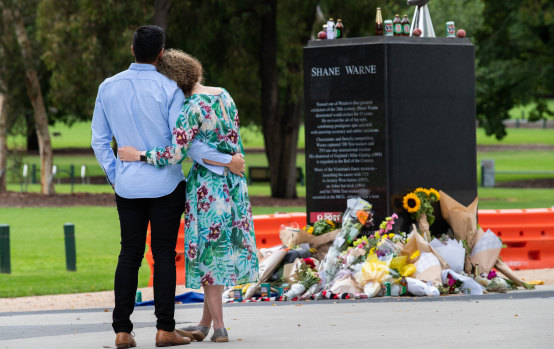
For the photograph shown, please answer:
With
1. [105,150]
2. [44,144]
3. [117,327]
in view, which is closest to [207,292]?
[117,327]

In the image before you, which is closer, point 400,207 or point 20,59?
point 400,207

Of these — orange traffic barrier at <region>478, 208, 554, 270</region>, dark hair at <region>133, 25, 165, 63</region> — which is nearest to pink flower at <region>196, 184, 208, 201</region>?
dark hair at <region>133, 25, 165, 63</region>

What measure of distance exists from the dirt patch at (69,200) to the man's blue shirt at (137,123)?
851 inches

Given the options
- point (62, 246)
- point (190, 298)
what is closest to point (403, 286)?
point (190, 298)

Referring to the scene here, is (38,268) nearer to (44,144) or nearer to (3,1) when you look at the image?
(3,1)

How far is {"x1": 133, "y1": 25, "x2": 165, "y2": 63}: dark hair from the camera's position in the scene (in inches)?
267

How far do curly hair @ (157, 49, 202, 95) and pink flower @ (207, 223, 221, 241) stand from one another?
870 mm

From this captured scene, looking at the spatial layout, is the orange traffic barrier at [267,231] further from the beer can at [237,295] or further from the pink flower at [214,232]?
the pink flower at [214,232]

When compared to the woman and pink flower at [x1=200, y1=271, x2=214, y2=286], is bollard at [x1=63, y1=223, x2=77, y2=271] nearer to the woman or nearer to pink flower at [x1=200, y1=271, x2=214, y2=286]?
the woman

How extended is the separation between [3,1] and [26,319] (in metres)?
22.2

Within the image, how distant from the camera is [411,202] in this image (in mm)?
10203

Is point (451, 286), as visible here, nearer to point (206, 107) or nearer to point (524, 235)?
point (524, 235)

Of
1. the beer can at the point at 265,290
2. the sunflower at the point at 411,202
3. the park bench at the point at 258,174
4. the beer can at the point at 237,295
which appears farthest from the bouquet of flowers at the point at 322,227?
the park bench at the point at 258,174

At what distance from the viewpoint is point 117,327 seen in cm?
667
